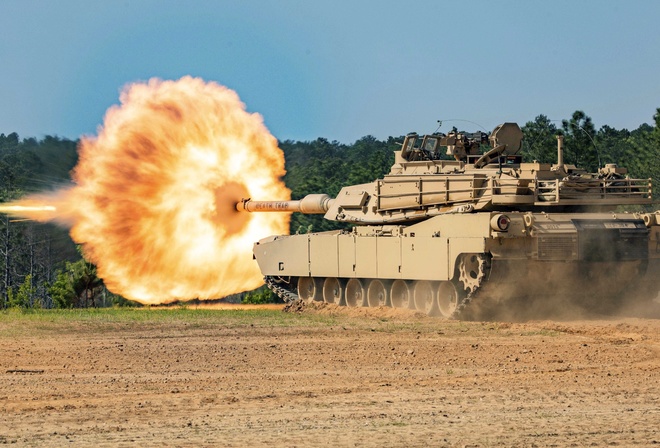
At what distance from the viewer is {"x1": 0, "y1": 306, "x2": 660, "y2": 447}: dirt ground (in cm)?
1223

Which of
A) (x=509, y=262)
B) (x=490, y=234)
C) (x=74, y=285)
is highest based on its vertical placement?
(x=490, y=234)

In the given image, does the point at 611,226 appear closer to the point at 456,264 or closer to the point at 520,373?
the point at 456,264

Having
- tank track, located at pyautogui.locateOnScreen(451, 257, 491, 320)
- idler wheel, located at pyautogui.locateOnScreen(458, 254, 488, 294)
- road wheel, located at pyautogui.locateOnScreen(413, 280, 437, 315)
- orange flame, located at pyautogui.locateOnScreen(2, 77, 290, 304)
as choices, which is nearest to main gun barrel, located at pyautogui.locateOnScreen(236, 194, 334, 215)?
orange flame, located at pyautogui.locateOnScreen(2, 77, 290, 304)

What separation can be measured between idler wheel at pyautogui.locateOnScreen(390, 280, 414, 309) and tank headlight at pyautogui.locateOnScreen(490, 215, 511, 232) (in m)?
4.60

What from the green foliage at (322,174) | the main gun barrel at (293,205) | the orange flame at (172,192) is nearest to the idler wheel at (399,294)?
the main gun barrel at (293,205)

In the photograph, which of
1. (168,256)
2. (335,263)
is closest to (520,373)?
(335,263)

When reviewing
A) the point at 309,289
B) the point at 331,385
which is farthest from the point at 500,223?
the point at 331,385

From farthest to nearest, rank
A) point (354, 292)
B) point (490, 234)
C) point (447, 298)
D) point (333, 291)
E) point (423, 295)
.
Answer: point (333, 291), point (354, 292), point (423, 295), point (447, 298), point (490, 234)

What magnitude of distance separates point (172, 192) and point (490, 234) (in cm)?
1054

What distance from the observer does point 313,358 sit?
1895 cm

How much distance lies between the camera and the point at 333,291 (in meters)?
32.8

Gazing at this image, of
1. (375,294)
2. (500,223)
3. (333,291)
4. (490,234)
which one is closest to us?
(500,223)

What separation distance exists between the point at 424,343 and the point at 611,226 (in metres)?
7.27

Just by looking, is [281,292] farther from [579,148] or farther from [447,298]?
[579,148]
